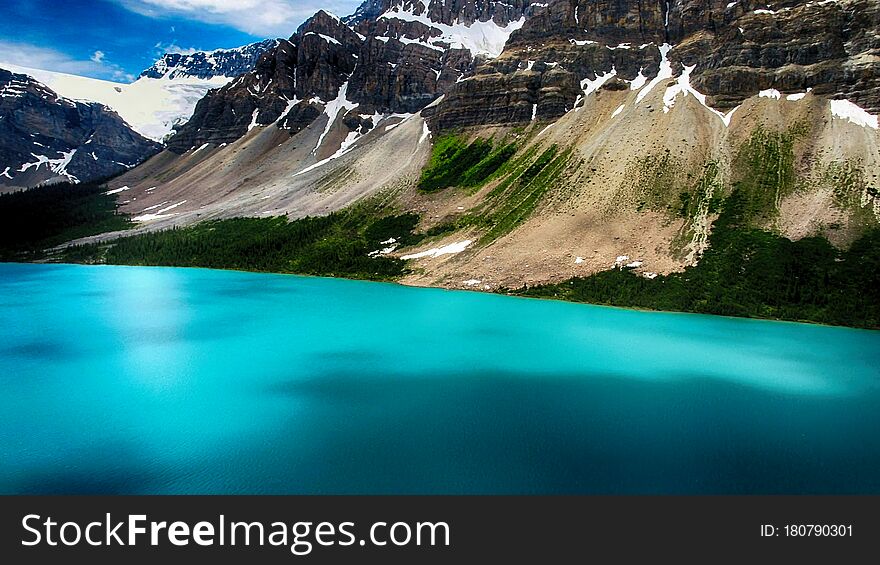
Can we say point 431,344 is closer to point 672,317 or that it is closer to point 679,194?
point 672,317

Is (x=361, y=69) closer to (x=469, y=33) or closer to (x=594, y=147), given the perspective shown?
(x=469, y=33)

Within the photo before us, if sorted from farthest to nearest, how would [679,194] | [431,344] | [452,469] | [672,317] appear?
[679,194]
[672,317]
[431,344]
[452,469]

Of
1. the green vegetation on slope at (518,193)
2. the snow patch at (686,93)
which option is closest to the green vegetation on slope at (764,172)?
the snow patch at (686,93)

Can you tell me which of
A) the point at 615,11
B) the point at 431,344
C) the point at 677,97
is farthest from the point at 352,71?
the point at 431,344

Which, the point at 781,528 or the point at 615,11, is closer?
the point at 781,528

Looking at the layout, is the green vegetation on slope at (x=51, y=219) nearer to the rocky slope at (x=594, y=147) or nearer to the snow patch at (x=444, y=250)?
the rocky slope at (x=594, y=147)

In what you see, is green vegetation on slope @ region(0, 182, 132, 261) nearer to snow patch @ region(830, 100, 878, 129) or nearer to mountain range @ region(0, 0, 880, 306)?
mountain range @ region(0, 0, 880, 306)

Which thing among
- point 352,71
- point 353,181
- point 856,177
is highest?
point 352,71
